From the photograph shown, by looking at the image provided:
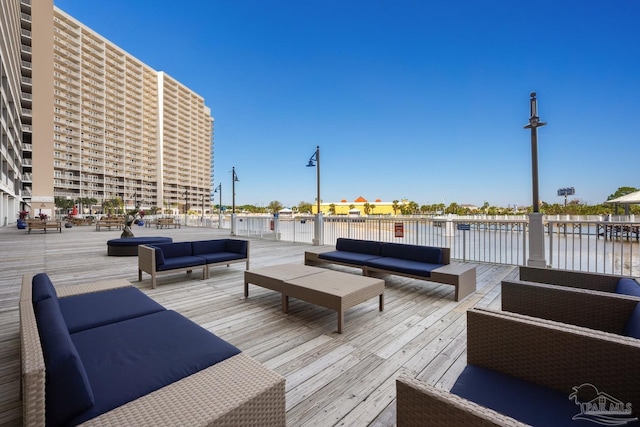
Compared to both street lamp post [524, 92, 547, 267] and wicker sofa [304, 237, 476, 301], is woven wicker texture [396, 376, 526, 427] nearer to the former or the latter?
wicker sofa [304, 237, 476, 301]

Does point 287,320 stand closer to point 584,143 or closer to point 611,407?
point 611,407

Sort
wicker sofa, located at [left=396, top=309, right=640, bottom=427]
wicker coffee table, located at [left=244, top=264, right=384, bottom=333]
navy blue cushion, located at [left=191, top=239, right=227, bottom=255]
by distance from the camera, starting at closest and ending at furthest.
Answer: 1. wicker sofa, located at [left=396, top=309, right=640, bottom=427]
2. wicker coffee table, located at [left=244, top=264, right=384, bottom=333]
3. navy blue cushion, located at [left=191, top=239, right=227, bottom=255]

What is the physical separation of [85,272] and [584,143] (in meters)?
43.7

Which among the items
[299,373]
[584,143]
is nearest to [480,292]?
[299,373]

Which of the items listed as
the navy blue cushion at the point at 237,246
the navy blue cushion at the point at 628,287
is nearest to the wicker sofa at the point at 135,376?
the navy blue cushion at the point at 628,287

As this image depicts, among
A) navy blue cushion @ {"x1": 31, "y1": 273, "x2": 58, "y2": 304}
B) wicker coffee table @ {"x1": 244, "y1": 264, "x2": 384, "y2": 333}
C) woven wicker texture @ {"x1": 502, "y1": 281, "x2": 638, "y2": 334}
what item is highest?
navy blue cushion @ {"x1": 31, "y1": 273, "x2": 58, "y2": 304}

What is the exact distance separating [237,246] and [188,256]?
0.89m

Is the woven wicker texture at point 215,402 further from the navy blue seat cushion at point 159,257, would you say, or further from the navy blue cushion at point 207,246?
the navy blue cushion at point 207,246

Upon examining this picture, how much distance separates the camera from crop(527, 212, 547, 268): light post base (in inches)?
212

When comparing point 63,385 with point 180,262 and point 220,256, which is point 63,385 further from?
point 220,256

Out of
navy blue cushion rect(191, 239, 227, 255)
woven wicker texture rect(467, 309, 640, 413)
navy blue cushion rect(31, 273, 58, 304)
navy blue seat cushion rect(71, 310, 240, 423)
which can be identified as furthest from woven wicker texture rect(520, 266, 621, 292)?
navy blue cushion rect(191, 239, 227, 255)

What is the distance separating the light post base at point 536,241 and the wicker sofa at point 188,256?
555cm

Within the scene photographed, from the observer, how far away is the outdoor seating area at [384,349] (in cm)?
114

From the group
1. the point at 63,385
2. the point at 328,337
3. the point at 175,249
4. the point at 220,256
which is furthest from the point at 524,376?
the point at 175,249
